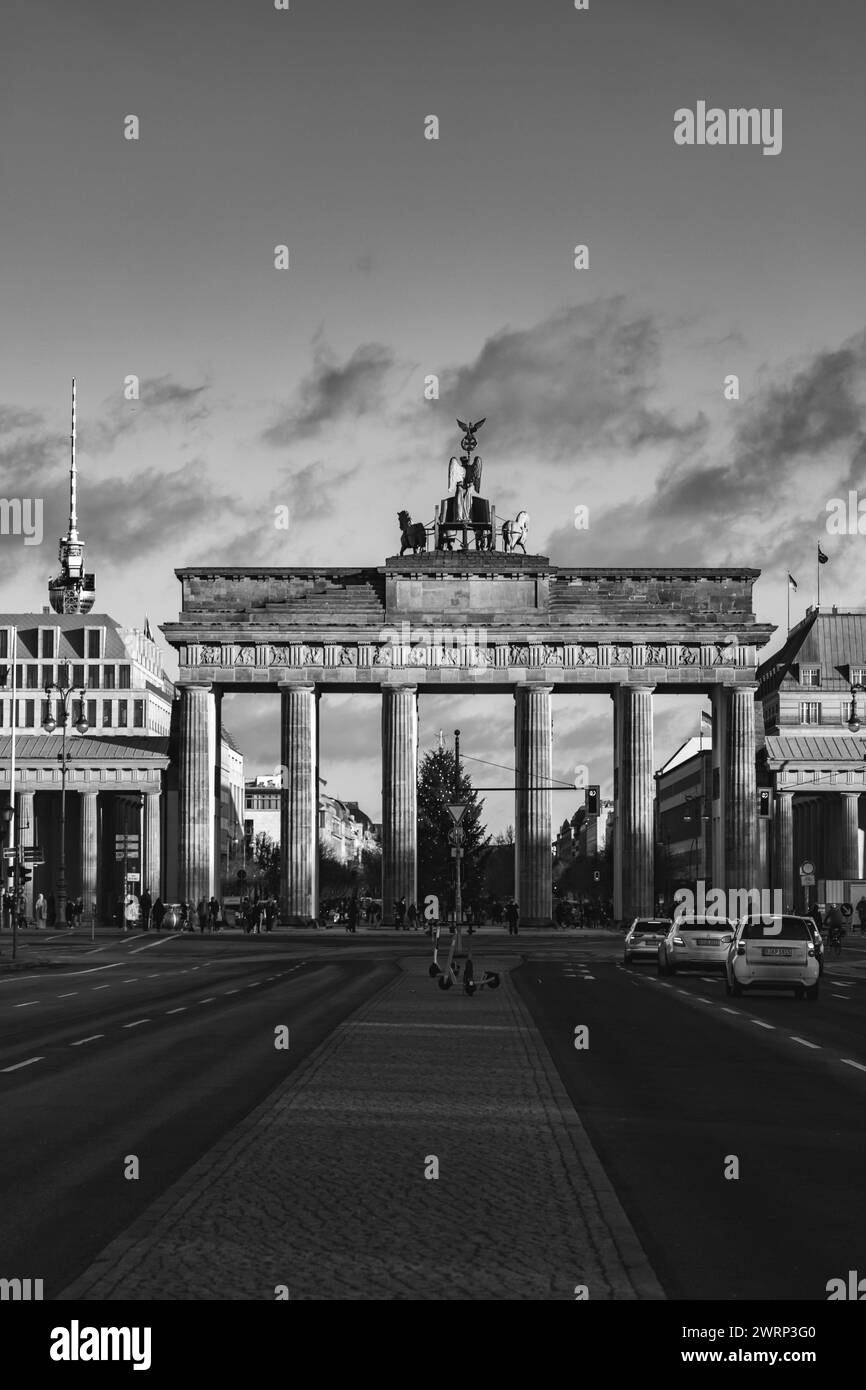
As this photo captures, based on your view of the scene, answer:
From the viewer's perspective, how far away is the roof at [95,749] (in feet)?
405

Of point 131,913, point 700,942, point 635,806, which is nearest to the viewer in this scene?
point 700,942

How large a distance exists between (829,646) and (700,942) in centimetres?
9974

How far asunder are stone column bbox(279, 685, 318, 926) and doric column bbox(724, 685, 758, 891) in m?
21.5

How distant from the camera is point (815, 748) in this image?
12512cm

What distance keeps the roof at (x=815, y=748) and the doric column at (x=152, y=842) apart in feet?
118

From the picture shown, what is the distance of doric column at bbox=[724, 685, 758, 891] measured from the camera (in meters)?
107

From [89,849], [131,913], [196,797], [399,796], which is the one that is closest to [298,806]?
[399,796]

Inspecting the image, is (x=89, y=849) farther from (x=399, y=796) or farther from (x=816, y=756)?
(x=816, y=756)

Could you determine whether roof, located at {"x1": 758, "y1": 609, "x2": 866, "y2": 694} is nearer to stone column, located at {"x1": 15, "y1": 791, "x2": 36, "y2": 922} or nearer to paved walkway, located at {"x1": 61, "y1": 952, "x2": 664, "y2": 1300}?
stone column, located at {"x1": 15, "y1": 791, "x2": 36, "y2": 922}

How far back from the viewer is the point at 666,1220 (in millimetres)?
12609

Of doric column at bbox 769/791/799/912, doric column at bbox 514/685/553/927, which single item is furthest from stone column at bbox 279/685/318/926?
doric column at bbox 769/791/799/912

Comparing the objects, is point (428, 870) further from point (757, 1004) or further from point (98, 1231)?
point (98, 1231)

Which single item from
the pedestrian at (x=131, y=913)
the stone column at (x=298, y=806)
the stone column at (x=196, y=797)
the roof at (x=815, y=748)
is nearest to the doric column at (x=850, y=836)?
the roof at (x=815, y=748)
